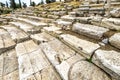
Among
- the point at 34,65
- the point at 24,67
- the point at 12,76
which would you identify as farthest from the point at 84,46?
the point at 12,76

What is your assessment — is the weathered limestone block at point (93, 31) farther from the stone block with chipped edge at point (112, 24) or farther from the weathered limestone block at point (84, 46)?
Answer: the weathered limestone block at point (84, 46)

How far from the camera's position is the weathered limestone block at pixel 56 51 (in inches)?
78.6

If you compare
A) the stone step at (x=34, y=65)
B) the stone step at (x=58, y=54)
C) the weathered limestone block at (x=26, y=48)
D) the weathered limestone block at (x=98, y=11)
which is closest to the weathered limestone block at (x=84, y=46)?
the stone step at (x=58, y=54)

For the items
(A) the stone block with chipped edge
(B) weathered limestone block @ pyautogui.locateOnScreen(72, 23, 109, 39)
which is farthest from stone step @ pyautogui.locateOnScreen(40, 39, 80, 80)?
(A) the stone block with chipped edge

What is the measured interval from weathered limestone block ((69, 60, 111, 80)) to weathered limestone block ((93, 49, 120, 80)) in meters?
0.07

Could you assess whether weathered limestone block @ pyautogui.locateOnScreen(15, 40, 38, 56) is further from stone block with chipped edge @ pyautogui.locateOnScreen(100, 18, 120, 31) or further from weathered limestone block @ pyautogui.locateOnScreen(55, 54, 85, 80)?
stone block with chipped edge @ pyautogui.locateOnScreen(100, 18, 120, 31)

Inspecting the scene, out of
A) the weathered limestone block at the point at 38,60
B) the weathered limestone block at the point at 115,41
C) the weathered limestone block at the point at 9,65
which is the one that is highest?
the weathered limestone block at the point at 115,41

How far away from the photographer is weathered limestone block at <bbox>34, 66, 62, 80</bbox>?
1683 millimetres

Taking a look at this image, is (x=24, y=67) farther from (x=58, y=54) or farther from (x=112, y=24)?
(x=112, y=24)

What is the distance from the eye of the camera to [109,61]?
1468mm

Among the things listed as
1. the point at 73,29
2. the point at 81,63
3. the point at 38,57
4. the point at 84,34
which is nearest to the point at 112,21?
the point at 84,34

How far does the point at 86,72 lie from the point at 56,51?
34.0 inches

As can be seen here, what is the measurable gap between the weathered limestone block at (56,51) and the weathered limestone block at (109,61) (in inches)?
21.9

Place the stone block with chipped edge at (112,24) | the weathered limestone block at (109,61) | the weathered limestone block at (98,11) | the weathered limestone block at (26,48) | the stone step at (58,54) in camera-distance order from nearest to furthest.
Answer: the weathered limestone block at (109,61) < the stone step at (58,54) < the stone block with chipped edge at (112,24) < the weathered limestone block at (26,48) < the weathered limestone block at (98,11)
